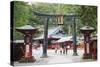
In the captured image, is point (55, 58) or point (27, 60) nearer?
point (27, 60)

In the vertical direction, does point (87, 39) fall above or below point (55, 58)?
above

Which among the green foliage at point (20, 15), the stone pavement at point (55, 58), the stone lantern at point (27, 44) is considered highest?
the green foliage at point (20, 15)

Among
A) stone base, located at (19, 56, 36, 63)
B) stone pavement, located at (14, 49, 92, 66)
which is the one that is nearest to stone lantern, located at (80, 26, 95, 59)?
stone pavement, located at (14, 49, 92, 66)

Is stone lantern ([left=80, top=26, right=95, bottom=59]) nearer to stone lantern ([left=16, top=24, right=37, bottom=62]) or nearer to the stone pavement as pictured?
the stone pavement

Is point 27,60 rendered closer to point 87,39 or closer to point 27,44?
point 27,44

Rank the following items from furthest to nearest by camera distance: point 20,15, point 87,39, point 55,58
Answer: point 87,39 < point 55,58 < point 20,15

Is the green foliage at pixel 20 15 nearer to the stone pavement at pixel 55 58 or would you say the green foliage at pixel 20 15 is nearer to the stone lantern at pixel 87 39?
the stone pavement at pixel 55 58

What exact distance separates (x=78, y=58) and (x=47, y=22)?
0.64 m

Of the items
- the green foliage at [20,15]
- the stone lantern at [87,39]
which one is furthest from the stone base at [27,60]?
the stone lantern at [87,39]

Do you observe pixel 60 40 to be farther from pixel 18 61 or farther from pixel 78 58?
pixel 18 61

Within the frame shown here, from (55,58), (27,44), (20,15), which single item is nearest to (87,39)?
(55,58)
